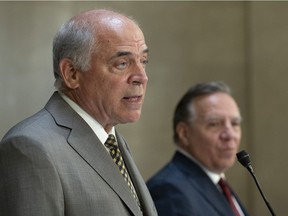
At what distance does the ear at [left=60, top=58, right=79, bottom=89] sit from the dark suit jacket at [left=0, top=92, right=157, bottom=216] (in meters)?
0.07

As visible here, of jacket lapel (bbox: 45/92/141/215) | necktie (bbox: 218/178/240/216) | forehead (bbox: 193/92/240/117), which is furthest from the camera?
forehead (bbox: 193/92/240/117)

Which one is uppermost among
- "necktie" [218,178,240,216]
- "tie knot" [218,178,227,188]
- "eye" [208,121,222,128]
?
"eye" [208,121,222,128]

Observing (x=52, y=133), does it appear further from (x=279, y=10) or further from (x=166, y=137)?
(x=279, y=10)

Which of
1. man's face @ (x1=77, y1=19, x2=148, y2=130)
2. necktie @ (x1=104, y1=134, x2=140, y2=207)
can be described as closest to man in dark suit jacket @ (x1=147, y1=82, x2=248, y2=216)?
necktie @ (x1=104, y1=134, x2=140, y2=207)

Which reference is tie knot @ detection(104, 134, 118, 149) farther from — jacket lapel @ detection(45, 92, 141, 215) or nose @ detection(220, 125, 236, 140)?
nose @ detection(220, 125, 236, 140)

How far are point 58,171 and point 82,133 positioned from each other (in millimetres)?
214

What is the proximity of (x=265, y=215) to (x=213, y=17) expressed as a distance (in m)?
1.37

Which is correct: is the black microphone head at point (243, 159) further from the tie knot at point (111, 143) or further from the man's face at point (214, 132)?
the man's face at point (214, 132)

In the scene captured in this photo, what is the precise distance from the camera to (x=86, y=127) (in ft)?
6.87

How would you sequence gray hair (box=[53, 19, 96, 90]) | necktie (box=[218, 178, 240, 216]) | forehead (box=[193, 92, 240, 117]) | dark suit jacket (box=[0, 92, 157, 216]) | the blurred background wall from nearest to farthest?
dark suit jacket (box=[0, 92, 157, 216]), gray hair (box=[53, 19, 96, 90]), necktie (box=[218, 178, 240, 216]), forehead (box=[193, 92, 240, 117]), the blurred background wall

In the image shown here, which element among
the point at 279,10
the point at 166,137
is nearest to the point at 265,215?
the point at 166,137

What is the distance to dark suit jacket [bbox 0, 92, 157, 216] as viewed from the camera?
5.98 feet

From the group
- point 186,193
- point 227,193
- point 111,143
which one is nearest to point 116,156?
point 111,143

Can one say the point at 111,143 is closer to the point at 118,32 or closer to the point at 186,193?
the point at 118,32
